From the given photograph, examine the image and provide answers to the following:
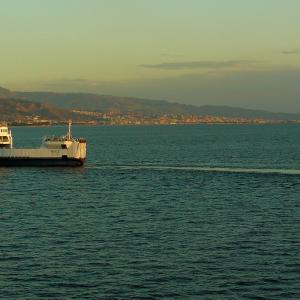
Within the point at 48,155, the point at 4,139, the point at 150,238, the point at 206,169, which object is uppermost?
the point at 4,139

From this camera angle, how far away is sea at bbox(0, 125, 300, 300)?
40.5 m

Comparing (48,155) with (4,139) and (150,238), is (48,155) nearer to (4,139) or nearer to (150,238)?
(4,139)

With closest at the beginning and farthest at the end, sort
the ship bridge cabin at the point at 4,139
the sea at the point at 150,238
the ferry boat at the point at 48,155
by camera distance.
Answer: the sea at the point at 150,238
the ferry boat at the point at 48,155
the ship bridge cabin at the point at 4,139

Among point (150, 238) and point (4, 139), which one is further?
point (4, 139)

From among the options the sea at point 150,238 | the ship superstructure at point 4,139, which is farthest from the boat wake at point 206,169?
the ship superstructure at point 4,139

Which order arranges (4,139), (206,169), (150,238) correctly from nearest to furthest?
1. (150,238)
2. (206,169)
3. (4,139)

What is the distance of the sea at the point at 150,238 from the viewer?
40469 mm

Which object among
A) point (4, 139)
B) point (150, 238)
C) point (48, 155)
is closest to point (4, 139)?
point (4, 139)

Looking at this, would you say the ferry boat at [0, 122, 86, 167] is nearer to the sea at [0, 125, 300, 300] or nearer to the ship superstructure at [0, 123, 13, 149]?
the ship superstructure at [0, 123, 13, 149]

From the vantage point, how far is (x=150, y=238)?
5366 centimetres

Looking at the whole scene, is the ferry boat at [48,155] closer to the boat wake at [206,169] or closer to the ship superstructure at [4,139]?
the ship superstructure at [4,139]

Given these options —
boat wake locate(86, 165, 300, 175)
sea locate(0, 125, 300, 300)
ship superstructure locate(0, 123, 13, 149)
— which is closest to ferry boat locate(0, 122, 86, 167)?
ship superstructure locate(0, 123, 13, 149)

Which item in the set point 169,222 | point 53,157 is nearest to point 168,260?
point 169,222

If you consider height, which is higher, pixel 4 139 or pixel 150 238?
pixel 4 139
